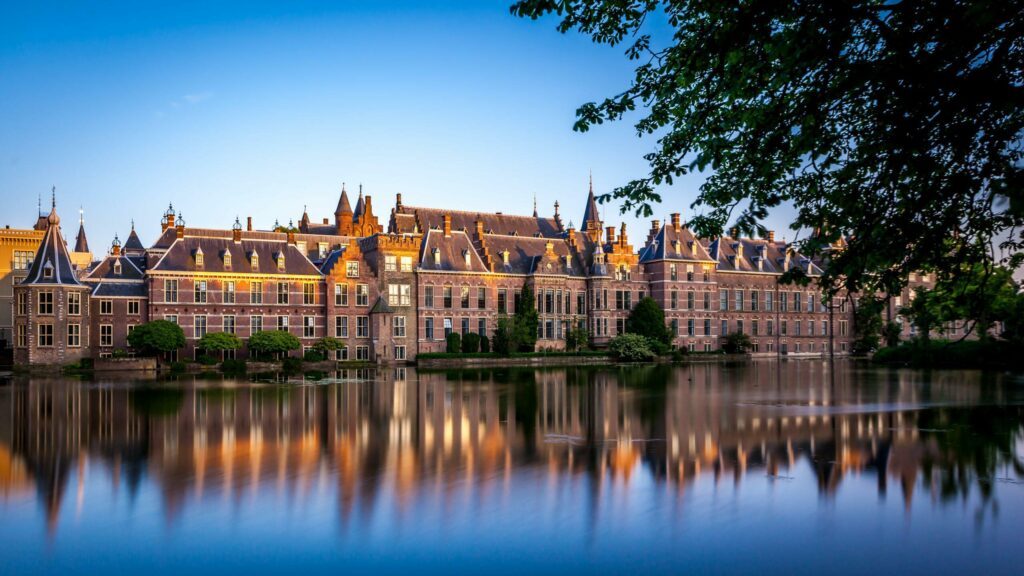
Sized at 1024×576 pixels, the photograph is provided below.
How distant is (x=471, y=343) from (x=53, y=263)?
27209 millimetres

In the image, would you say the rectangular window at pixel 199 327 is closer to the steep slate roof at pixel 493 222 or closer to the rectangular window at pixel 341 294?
the rectangular window at pixel 341 294

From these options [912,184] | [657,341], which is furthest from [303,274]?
[912,184]

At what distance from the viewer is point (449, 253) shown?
63250 millimetres

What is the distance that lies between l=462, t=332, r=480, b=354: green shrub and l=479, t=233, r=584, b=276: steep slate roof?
6.42 m

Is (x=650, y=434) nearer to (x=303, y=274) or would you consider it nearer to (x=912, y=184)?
(x=912, y=184)

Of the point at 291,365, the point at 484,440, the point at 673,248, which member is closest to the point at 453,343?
the point at 291,365

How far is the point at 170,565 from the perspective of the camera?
955 centimetres

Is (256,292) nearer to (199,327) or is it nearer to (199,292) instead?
(199,292)

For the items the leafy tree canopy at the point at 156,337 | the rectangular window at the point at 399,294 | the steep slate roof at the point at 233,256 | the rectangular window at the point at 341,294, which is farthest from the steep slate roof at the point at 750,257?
the leafy tree canopy at the point at 156,337

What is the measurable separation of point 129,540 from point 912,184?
400 inches

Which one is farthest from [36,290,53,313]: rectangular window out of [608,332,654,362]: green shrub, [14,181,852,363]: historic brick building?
[608,332,654,362]: green shrub

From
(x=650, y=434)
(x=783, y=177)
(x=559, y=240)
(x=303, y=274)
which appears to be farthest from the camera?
(x=559, y=240)

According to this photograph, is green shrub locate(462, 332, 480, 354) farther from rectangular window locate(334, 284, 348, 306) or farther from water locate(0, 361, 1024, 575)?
water locate(0, 361, 1024, 575)

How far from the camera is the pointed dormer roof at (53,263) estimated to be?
1972 inches
